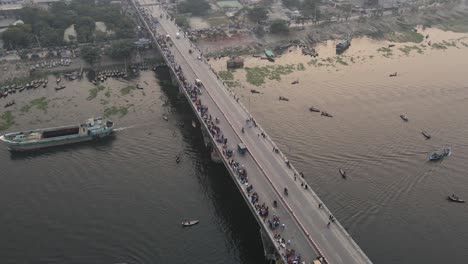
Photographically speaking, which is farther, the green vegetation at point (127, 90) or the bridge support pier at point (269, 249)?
the green vegetation at point (127, 90)

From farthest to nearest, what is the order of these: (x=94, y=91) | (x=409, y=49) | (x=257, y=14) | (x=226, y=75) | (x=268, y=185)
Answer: (x=257, y=14) → (x=409, y=49) → (x=226, y=75) → (x=94, y=91) → (x=268, y=185)

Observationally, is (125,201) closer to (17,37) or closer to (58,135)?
(58,135)

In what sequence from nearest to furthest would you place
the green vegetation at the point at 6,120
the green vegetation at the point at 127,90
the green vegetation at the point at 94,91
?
the green vegetation at the point at 6,120
the green vegetation at the point at 94,91
the green vegetation at the point at 127,90

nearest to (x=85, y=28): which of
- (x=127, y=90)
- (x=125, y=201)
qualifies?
(x=127, y=90)

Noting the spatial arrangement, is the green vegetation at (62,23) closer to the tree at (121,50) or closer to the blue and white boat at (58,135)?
the tree at (121,50)

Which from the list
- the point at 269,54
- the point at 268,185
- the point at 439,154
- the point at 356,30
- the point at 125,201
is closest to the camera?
the point at 268,185

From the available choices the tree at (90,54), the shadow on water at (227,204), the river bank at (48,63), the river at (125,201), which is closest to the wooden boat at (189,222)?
the river at (125,201)
